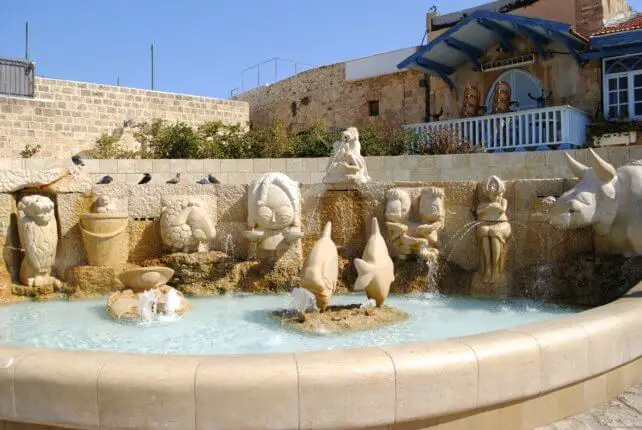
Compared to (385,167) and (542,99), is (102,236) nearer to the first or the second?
(385,167)

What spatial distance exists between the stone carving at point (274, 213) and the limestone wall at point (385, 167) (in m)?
3.28

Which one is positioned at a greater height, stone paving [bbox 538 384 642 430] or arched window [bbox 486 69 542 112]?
arched window [bbox 486 69 542 112]

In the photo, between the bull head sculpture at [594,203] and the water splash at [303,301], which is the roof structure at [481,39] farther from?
the water splash at [303,301]

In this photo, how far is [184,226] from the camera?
7.20 metres

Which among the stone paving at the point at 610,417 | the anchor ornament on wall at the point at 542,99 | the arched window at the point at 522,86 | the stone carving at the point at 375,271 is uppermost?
the arched window at the point at 522,86

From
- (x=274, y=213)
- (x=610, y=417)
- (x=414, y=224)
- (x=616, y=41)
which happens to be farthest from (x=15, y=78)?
(x=610, y=417)

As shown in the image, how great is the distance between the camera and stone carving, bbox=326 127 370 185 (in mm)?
7676

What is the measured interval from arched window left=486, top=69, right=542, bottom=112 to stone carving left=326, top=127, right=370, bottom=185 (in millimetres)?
10656

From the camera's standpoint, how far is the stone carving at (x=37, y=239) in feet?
22.4

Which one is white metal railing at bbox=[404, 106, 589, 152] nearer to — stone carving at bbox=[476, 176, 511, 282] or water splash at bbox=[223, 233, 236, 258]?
stone carving at bbox=[476, 176, 511, 282]

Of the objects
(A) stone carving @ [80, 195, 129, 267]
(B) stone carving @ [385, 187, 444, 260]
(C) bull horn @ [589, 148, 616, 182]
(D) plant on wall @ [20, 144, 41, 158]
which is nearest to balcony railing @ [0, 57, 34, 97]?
(D) plant on wall @ [20, 144, 41, 158]

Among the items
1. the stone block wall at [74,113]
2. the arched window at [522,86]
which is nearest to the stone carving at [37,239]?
the stone block wall at [74,113]

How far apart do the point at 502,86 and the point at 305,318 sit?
13.5 meters

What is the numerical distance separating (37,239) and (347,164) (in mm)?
4183
